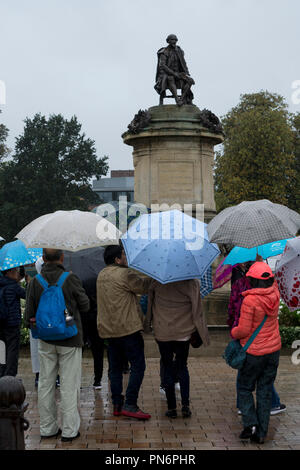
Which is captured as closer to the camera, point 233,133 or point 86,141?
point 233,133

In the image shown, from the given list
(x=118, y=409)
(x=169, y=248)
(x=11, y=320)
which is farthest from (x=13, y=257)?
(x=169, y=248)

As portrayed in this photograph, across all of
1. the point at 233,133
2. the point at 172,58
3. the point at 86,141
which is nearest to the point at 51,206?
the point at 86,141

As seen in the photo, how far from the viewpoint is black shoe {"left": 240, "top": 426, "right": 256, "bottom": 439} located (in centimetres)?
635

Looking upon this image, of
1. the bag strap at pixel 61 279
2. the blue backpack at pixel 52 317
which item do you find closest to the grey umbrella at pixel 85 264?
the bag strap at pixel 61 279

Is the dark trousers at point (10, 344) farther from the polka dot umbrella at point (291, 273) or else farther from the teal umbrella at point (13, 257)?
the polka dot umbrella at point (291, 273)

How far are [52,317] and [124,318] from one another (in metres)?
0.98

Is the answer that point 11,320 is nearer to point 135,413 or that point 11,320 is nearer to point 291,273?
point 135,413

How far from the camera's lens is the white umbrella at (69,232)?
675 centimetres

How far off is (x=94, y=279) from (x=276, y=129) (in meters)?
30.8

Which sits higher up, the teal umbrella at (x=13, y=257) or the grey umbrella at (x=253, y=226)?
the grey umbrella at (x=253, y=226)

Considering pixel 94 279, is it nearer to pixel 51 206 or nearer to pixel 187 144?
pixel 187 144

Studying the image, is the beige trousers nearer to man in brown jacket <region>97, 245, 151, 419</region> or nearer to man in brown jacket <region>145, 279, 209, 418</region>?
man in brown jacket <region>97, 245, 151, 419</region>

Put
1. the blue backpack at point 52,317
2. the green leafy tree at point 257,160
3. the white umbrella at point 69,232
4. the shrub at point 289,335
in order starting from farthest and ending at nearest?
the green leafy tree at point 257,160 < the shrub at point 289,335 < the white umbrella at point 69,232 < the blue backpack at point 52,317
